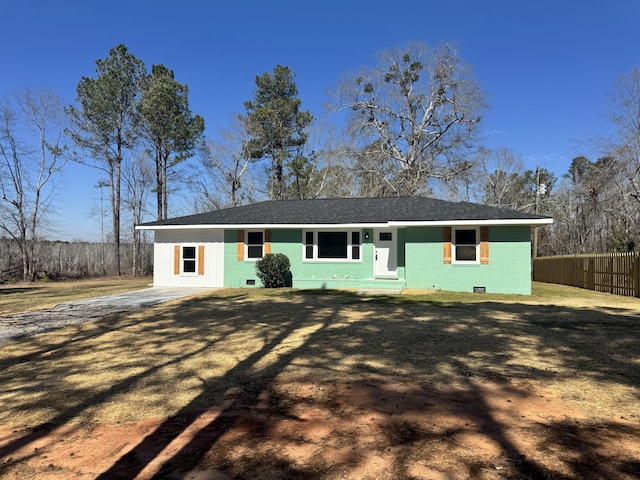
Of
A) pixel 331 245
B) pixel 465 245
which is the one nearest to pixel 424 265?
pixel 465 245

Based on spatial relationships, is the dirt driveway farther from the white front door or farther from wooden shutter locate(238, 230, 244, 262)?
the white front door

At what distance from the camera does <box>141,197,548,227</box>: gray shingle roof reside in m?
14.5

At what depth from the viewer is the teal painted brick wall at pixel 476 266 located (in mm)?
13938

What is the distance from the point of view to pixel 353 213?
16.9m

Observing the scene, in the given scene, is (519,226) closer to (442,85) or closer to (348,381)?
(348,381)

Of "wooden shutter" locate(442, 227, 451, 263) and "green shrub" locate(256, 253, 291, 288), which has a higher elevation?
"wooden shutter" locate(442, 227, 451, 263)

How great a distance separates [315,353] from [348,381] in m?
1.32

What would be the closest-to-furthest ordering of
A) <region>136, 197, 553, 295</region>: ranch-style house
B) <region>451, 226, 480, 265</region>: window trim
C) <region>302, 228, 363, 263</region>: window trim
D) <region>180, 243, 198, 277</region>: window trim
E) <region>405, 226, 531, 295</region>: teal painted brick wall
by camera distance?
1. <region>405, 226, 531, 295</region>: teal painted brick wall
2. <region>136, 197, 553, 295</region>: ranch-style house
3. <region>451, 226, 480, 265</region>: window trim
4. <region>302, 228, 363, 263</region>: window trim
5. <region>180, 243, 198, 277</region>: window trim

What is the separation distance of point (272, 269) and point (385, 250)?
461cm

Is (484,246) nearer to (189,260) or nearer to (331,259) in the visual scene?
(331,259)

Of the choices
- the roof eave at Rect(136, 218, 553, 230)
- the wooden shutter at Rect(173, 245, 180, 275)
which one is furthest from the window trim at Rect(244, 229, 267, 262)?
the wooden shutter at Rect(173, 245, 180, 275)

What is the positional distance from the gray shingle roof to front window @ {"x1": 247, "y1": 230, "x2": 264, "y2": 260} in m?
0.61

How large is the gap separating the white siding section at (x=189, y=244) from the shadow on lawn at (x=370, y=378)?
7316 millimetres

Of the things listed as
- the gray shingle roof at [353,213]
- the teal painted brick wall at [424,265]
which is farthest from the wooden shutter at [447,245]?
the gray shingle roof at [353,213]
